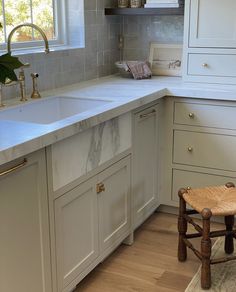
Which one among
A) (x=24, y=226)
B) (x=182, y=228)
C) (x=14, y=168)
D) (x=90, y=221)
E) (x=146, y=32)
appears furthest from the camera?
(x=146, y=32)

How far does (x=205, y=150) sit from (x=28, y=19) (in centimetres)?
141

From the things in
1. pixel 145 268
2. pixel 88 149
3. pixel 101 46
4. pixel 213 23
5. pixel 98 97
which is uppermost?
pixel 213 23

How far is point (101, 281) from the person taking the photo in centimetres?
240

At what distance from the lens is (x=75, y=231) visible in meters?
2.13

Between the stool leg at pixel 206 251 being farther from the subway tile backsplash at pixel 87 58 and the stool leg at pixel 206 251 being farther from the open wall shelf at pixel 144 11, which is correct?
the open wall shelf at pixel 144 11

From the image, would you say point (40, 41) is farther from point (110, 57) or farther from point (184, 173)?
point (184, 173)

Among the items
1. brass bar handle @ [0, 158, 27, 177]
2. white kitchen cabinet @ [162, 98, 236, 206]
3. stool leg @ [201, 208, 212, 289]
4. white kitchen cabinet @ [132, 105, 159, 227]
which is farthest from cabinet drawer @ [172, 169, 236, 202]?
brass bar handle @ [0, 158, 27, 177]

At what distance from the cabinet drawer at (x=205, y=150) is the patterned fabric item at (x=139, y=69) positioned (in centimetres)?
57

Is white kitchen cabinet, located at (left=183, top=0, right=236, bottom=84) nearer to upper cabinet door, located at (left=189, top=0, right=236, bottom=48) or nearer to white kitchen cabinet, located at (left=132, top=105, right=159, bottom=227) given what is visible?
upper cabinet door, located at (left=189, top=0, right=236, bottom=48)

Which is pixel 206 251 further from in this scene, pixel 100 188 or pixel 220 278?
pixel 100 188

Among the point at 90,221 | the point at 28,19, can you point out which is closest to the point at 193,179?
the point at 90,221

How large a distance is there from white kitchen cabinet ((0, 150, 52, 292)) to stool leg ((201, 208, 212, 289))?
793 mm

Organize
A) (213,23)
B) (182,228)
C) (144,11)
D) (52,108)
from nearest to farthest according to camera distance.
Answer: (182,228), (52,108), (213,23), (144,11)

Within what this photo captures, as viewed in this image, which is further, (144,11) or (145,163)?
(144,11)
